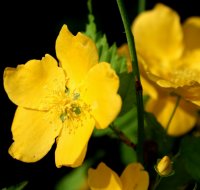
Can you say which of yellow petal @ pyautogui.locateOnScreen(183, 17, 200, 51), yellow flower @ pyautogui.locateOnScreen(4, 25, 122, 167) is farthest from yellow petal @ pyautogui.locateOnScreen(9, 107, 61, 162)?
yellow petal @ pyautogui.locateOnScreen(183, 17, 200, 51)

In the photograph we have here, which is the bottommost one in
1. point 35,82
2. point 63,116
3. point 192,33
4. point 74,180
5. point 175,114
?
point 74,180

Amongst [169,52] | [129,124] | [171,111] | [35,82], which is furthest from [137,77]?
[169,52]

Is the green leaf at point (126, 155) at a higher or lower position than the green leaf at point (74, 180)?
higher

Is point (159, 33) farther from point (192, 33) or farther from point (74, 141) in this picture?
point (74, 141)

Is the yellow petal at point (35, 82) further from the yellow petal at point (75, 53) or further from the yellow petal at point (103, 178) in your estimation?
the yellow petal at point (103, 178)

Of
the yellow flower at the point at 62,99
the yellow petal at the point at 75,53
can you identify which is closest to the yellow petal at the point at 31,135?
the yellow flower at the point at 62,99

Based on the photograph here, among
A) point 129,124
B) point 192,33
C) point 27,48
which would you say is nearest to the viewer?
point 129,124

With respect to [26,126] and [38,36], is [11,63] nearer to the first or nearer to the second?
[38,36]
